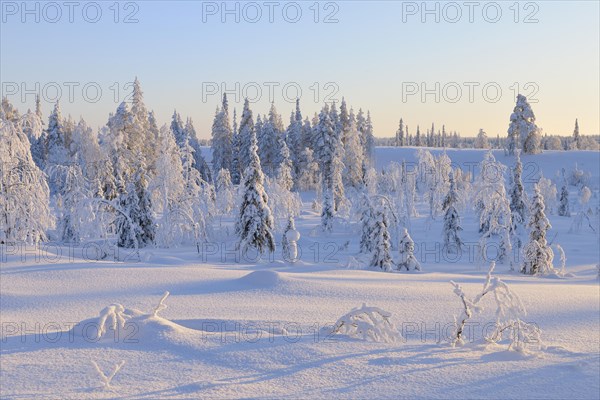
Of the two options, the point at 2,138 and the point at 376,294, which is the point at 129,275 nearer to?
the point at 376,294

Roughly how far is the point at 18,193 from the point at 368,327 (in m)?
12.2

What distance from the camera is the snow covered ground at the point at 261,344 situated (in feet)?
16.8

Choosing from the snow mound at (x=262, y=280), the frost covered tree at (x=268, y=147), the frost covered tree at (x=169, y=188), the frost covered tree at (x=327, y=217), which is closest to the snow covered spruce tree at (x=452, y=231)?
the frost covered tree at (x=327, y=217)

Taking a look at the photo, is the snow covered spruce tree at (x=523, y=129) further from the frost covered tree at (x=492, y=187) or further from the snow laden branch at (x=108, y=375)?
the snow laden branch at (x=108, y=375)

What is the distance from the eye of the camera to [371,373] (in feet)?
18.0

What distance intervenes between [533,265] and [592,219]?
93.8ft

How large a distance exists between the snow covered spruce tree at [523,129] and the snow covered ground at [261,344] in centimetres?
6492

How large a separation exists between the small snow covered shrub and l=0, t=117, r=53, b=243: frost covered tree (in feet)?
36.6

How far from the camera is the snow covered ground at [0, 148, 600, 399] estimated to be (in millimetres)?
5113

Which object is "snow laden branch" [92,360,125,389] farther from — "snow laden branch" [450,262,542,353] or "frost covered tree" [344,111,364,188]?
"frost covered tree" [344,111,364,188]

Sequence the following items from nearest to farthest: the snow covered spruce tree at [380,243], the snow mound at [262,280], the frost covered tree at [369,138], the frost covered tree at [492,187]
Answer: the snow mound at [262,280]
the frost covered tree at [492,187]
the snow covered spruce tree at [380,243]
the frost covered tree at [369,138]

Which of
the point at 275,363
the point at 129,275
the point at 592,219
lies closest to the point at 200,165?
the point at 592,219

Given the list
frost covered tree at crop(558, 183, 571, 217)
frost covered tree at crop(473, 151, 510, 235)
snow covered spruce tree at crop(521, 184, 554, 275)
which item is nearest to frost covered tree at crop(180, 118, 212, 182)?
frost covered tree at crop(473, 151, 510, 235)

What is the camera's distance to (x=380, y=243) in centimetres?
2244
